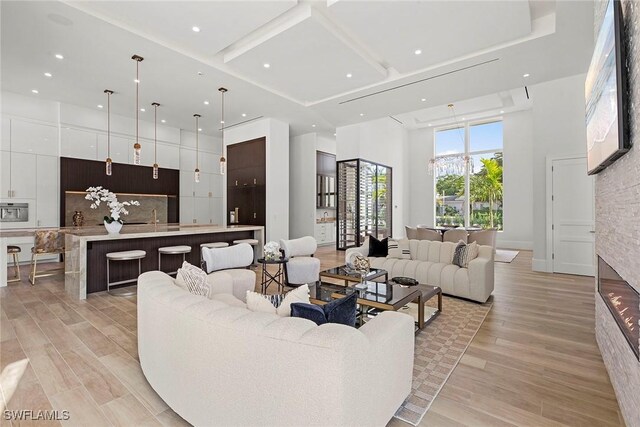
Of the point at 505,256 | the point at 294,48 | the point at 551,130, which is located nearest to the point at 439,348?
the point at 294,48

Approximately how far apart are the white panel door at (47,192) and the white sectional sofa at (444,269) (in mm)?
6659

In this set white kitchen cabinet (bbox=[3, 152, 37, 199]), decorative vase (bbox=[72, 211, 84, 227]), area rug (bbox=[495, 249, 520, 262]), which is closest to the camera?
white kitchen cabinet (bbox=[3, 152, 37, 199])

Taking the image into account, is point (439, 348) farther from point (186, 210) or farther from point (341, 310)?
point (186, 210)

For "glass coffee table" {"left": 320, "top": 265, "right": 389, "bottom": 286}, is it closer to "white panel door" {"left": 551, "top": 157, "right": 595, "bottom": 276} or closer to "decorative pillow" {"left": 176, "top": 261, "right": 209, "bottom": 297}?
"decorative pillow" {"left": 176, "top": 261, "right": 209, "bottom": 297}

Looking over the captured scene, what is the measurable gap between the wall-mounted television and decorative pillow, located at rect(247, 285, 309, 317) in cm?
199

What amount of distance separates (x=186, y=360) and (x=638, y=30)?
2.91m

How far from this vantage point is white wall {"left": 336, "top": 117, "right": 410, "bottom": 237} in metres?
8.80

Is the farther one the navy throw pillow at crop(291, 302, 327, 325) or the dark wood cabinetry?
the dark wood cabinetry

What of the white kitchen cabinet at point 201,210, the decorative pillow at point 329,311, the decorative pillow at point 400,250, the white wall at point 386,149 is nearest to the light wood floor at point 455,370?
the decorative pillow at point 329,311

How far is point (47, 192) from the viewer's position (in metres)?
6.57

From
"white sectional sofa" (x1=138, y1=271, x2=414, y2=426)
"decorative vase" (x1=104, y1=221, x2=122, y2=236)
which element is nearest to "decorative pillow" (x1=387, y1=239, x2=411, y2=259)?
"white sectional sofa" (x1=138, y1=271, x2=414, y2=426)

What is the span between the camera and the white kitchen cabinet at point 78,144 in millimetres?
6719

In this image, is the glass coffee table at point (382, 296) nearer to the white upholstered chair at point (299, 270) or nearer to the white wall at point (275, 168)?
the white upholstered chair at point (299, 270)

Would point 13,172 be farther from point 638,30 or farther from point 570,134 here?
point 570,134
